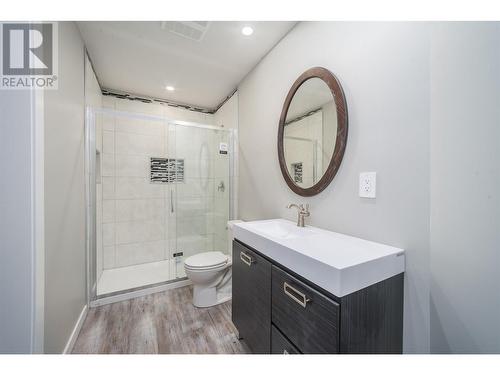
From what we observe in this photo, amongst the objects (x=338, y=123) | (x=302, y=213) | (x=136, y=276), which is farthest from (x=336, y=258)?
(x=136, y=276)

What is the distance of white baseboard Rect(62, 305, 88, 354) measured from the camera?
4.34 ft

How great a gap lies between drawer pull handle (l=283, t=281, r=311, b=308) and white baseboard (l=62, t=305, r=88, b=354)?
1492 millimetres

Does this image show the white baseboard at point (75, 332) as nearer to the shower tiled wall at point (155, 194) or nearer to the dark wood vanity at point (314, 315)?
the shower tiled wall at point (155, 194)

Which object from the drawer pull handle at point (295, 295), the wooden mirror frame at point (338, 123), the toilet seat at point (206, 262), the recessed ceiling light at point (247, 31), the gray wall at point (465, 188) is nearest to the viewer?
the gray wall at point (465, 188)

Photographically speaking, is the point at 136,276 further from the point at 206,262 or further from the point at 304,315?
the point at 304,315

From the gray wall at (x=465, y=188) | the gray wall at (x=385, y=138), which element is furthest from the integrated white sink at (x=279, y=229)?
the gray wall at (x=465, y=188)

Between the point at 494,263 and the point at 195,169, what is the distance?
7.80ft

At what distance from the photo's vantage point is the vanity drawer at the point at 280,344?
3.05 feet

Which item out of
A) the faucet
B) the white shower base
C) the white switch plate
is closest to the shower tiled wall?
→ the white shower base

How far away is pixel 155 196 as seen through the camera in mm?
2846

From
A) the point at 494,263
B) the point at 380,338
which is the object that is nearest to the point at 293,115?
the point at 494,263

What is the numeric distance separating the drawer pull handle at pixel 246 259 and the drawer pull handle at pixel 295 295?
321mm

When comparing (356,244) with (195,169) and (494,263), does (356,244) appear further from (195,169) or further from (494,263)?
(195,169)

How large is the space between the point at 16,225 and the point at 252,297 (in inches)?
48.4
